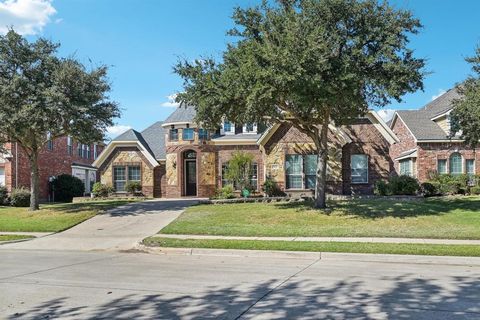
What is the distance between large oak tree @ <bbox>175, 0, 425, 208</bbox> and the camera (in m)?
16.8

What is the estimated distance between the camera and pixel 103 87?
77.9ft

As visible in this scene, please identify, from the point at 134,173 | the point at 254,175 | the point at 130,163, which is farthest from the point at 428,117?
the point at 130,163

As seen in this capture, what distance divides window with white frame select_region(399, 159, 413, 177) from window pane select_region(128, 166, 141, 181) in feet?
61.9

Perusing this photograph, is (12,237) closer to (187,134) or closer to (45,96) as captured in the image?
(45,96)

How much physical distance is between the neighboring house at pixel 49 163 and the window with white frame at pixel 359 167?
1896 cm

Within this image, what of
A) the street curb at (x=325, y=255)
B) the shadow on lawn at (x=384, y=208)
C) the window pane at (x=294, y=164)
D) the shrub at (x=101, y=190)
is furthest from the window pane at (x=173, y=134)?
the street curb at (x=325, y=255)

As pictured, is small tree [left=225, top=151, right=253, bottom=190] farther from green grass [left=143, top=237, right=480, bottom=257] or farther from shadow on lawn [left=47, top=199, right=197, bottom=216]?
green grass [left=143, top=237, right=480, bottom=257]

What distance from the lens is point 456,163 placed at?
105 ft

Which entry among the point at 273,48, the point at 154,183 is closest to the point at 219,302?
the point at 273,48

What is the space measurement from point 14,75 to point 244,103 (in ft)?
36.2

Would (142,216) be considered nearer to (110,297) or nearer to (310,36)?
(310,36)

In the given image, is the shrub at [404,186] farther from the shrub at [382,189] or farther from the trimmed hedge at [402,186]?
the shrub at [382,189]

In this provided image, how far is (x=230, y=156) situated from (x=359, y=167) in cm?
847

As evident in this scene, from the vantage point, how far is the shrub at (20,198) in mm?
29609
